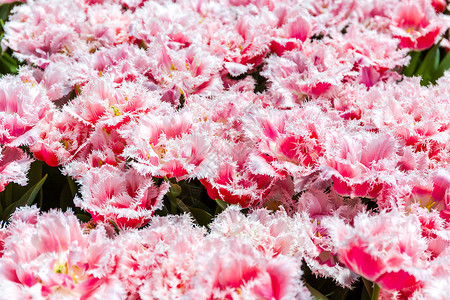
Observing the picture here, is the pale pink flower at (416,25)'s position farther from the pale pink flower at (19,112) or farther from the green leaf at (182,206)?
the pale pink flower at (19,112)

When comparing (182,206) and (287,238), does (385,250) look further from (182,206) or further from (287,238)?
(182,206)

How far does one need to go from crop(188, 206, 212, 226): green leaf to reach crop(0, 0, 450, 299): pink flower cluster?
0.23 ft

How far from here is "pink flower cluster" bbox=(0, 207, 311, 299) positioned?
1.83 feet

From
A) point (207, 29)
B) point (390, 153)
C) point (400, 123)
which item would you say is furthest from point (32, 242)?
point (207, 29)

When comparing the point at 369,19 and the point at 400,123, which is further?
the point at 369,19

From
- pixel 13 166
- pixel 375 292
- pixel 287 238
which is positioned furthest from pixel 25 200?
pixel 375 292

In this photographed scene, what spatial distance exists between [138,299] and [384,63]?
810 mm

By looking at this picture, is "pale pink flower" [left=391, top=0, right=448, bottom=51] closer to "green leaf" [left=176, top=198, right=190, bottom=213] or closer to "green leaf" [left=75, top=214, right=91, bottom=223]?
"green leaf" [left=176, top=198, right=190, bottom=213]

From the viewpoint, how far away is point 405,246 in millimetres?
599

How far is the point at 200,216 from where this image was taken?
0.85m

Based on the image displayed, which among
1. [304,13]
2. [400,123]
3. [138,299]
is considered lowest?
[138,299]

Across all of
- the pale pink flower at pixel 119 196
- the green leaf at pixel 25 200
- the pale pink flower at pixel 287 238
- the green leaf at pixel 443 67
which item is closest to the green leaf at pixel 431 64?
the green leaf at pixel 443 67

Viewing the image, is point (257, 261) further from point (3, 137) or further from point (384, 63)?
point (384, 63)

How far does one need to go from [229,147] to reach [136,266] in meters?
0.29
